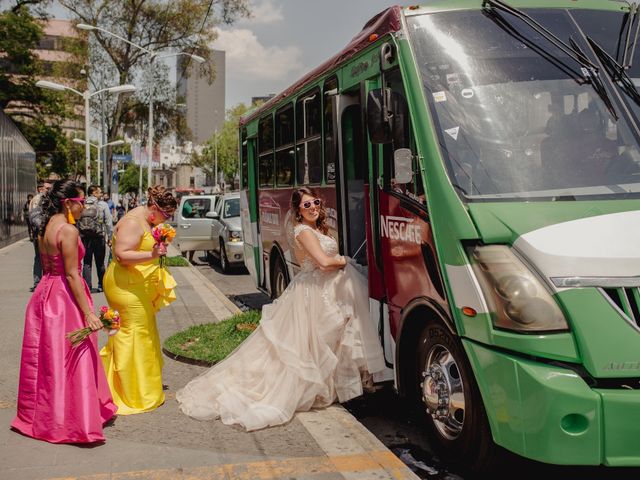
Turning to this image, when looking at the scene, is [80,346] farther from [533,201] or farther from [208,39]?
[208,39]

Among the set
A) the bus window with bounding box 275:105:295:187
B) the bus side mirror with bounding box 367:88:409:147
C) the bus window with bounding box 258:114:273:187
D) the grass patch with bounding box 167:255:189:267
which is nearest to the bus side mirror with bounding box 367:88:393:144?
the bus side mirror with bounding box 367:88:409:147

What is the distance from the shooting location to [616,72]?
4.74 m

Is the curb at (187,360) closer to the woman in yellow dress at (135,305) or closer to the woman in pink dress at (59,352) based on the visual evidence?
the woman in yellow dress at (135,305)

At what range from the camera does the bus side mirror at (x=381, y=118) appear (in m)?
4.97

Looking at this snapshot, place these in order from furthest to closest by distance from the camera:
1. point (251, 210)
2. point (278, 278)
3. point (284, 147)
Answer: point (251, 210) < point (278, 278) < point (284, 147)

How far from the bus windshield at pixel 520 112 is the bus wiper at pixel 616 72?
6 cm

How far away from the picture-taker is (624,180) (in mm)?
4324

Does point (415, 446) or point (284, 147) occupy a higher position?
point (284, 147)

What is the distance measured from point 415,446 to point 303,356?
107 cm

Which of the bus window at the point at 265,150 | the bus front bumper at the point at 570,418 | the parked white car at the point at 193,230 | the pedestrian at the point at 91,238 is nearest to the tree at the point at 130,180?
the parked white car at the point at 193,230

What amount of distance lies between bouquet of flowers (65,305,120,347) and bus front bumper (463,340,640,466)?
2.72 meters

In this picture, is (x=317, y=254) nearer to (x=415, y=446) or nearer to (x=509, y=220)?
(x=415, y=446)

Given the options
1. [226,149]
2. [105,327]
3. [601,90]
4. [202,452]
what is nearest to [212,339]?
[105,327]

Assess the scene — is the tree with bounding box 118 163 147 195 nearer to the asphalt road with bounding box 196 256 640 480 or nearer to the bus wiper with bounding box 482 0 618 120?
the asphalt road with bounding box 196 256 640 480
